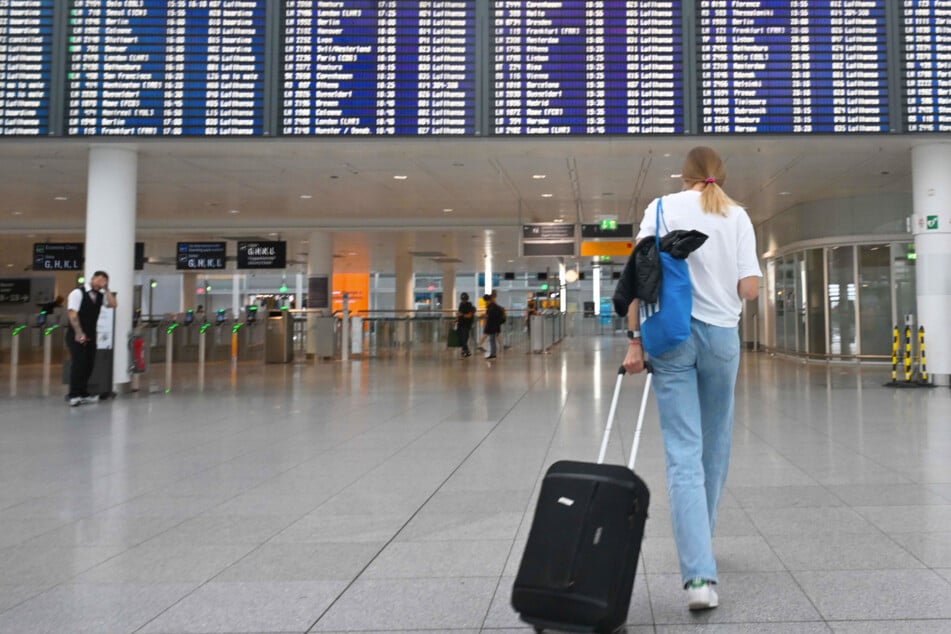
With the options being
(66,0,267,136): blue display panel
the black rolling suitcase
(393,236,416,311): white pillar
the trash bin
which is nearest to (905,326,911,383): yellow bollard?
(66,0,267,136): blue display panel

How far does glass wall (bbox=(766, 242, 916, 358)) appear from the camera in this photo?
52.8ft

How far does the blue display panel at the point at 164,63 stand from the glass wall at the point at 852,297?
13163 mm

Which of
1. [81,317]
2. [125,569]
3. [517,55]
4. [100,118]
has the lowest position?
[125,569]

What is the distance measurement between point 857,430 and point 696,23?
16.7 ft

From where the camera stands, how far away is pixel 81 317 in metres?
9.16

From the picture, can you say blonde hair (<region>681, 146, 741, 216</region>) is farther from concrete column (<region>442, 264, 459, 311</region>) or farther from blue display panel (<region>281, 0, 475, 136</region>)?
concrete column (<region>442, 264, 459, 311</region>)

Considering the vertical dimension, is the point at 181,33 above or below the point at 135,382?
above

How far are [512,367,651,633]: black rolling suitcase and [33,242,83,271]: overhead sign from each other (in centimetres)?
1938

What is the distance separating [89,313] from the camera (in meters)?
9.24

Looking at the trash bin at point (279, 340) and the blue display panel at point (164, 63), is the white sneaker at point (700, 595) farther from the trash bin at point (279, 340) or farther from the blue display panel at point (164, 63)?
the trash bin at point (279, 340)

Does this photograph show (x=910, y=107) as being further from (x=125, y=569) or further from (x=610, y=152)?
(x=125, y=569)

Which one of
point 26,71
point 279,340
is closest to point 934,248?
point 26,71

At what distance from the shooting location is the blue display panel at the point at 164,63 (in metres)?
9.02

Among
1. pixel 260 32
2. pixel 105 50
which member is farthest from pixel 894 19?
pixel 105 50
